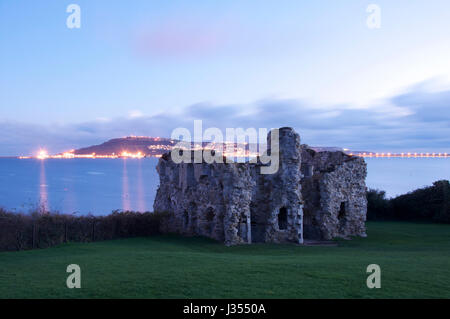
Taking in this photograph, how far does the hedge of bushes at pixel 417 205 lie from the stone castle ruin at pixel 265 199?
434 inches

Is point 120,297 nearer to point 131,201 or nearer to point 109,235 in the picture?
point 109,235

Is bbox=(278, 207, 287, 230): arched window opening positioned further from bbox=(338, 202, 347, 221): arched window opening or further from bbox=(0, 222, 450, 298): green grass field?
bbox=(0, 222, 450, 298): green grass field

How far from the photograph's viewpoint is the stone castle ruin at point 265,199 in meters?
22.2

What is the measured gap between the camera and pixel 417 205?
124 ft

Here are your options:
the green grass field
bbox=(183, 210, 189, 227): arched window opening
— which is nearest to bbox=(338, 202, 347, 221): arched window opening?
bbox=(183, 210, 189, 227): arched window opening

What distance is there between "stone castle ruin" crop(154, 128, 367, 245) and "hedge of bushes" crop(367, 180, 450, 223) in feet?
36.2

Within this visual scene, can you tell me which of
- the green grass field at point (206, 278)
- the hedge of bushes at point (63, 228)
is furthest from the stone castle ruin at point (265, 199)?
the green grass field at point (206, 278)

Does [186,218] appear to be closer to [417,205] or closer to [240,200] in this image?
[240,200]

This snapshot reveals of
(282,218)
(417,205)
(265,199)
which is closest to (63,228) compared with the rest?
(265,199)

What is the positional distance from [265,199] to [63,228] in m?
11.0

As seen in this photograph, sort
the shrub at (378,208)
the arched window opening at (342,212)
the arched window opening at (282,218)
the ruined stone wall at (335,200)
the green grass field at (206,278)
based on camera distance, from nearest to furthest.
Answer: the green grass field at (206,278)
the arched window opening at (282,218)
the ruined stone wall at (335,200)
the arched window opening at (342,212)
the shrub at (378,208)

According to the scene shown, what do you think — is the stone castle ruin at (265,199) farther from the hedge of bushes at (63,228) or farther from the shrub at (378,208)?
the shrub at (378,208)

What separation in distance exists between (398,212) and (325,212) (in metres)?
16.8

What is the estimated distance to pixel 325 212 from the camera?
26.1 m
